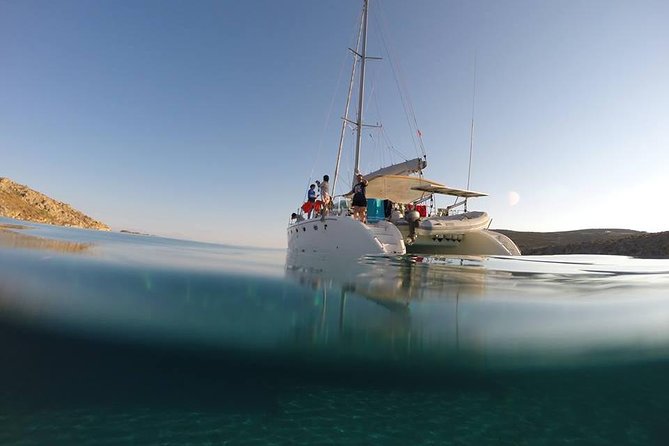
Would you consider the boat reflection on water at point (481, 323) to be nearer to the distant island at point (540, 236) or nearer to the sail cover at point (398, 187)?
the sail cover at point (398, 187)

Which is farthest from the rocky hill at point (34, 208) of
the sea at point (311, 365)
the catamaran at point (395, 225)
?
the sea at point (311, 365)

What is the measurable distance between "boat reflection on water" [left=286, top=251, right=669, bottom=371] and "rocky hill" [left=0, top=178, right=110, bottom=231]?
283ft

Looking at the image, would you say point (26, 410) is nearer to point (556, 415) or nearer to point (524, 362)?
point (556, 415)

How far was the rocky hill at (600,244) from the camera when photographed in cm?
2664

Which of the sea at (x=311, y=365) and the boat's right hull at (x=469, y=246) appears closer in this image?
the sea at (x=311, y=365)

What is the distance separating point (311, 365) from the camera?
3.89 metres

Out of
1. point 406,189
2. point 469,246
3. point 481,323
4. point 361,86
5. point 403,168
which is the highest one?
point 361,86

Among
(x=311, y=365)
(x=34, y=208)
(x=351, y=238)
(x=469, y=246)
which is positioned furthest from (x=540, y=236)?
(x=34, y=208)

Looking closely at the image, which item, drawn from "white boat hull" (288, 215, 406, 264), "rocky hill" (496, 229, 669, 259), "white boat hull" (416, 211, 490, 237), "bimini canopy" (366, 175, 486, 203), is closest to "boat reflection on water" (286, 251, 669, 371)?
"white boat hull" (288, 215, 406, 264)

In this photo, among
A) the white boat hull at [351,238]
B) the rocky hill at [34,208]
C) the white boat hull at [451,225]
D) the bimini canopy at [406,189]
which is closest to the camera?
the white boat hull at [351,238]

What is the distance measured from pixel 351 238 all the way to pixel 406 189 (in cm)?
1106

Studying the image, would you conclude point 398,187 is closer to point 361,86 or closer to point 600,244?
point 361,86

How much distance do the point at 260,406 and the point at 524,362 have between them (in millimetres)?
3612

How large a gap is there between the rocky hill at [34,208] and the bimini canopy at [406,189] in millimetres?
76656
